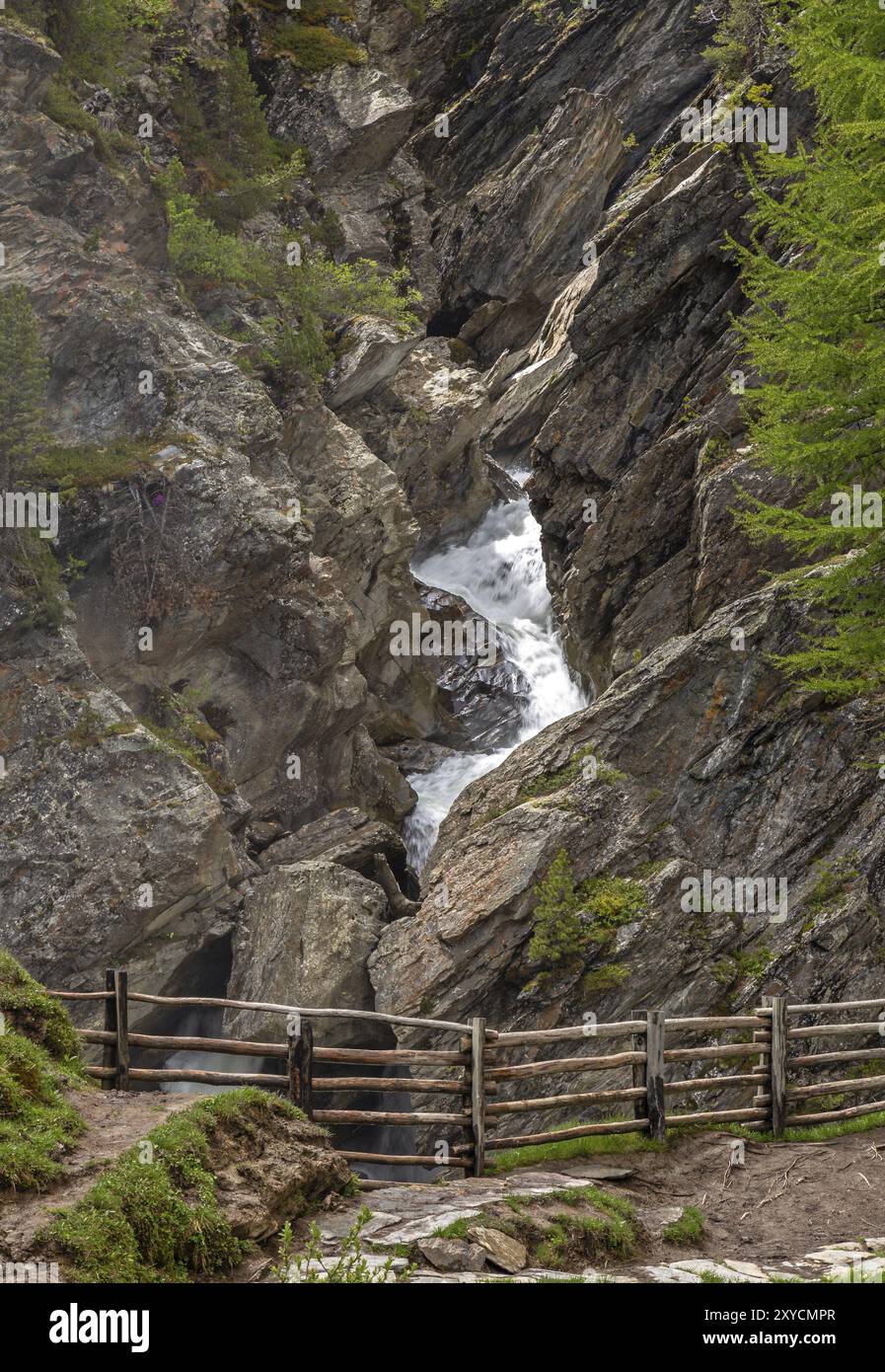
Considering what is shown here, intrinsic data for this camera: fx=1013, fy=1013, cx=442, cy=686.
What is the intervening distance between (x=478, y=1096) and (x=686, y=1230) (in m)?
2.47

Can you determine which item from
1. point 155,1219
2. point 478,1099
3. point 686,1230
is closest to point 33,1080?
point 155,1219

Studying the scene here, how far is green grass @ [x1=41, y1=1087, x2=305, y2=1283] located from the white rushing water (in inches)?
701

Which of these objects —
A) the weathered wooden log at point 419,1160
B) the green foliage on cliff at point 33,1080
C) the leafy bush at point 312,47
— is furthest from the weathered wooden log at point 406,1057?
the leafy bush at point 312,47

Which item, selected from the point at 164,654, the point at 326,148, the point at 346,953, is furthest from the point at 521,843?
the point at 326,148

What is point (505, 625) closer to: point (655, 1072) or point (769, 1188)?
point (655, 1072)

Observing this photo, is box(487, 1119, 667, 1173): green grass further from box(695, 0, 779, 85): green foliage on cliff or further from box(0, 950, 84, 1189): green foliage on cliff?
box(695, 0, 779, 85): green foliage on cliff

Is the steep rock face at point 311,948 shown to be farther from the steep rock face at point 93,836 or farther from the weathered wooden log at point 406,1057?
the weathered wooden log at point 406,1057

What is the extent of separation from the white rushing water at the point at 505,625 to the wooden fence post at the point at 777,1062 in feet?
43.6

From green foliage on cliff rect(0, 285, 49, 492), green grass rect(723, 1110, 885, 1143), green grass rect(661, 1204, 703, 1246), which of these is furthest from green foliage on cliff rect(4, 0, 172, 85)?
green grass rect(661, 1204, 703, 1246)

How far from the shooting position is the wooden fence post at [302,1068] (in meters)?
10.8

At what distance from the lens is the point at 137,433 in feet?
83.5

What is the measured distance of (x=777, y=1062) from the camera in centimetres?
1305

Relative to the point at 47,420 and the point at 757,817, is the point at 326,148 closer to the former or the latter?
the point at 47,420
